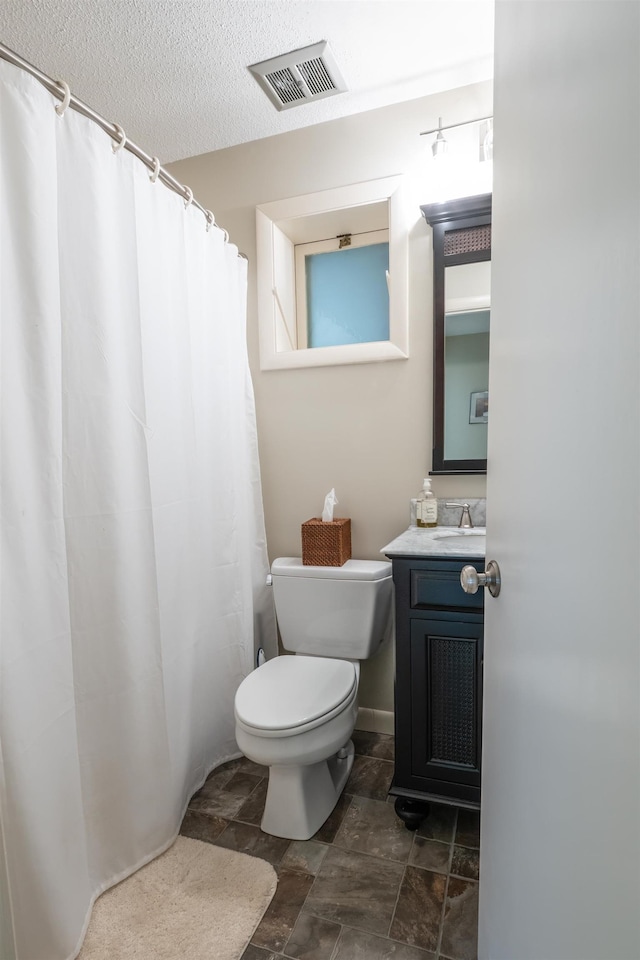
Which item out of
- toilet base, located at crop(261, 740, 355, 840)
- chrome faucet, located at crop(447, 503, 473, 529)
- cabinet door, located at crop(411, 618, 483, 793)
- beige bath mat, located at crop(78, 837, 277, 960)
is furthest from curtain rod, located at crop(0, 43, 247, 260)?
beige bath mat, located at crop(78, 837, 277, 960)

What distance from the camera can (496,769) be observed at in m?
0.84

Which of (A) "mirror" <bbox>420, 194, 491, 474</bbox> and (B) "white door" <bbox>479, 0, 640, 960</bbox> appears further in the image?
(A) "mirror" <bbox>420, 194, 491, 474</bbox>

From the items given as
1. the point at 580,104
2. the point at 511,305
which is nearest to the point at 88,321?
the point at 511,305

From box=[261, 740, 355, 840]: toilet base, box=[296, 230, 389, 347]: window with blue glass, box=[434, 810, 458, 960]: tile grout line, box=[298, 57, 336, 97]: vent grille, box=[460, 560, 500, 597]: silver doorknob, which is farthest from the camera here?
box=[296, 230, 389, 347]: window with blue glass

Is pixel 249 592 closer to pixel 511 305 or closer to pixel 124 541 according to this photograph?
pixel 124 541

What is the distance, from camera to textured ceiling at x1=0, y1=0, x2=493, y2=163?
1384mm

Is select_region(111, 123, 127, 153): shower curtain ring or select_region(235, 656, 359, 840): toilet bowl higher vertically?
select_region(111, 123, 127, 153): shower curtain ring

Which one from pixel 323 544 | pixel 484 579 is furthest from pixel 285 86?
pixel 484 579

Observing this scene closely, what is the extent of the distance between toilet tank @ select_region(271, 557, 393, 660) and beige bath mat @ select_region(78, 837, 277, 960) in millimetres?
669

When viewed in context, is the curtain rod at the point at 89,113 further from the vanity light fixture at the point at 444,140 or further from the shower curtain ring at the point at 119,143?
the vanity light fixture at the point at 444,140

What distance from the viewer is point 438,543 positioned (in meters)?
1.56

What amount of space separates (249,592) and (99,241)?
129 cm

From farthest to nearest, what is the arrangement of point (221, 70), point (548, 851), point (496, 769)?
point (221, 70) → point (496, 769) → point (548, 851)

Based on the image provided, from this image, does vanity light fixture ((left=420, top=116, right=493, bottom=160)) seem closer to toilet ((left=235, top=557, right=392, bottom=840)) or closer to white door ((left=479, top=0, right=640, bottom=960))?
white door ((left=479, top=0, right=640, bottom=960))
